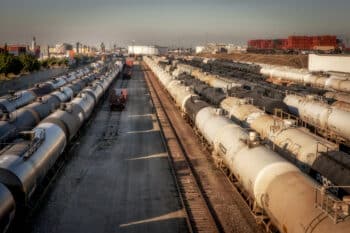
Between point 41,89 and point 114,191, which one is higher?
point 41,89

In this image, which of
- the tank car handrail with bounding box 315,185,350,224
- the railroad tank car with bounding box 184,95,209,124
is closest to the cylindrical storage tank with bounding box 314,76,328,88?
the railroad tank car with bounding box 184,95,209,124

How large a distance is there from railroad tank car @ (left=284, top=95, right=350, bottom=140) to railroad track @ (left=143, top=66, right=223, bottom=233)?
1076cm

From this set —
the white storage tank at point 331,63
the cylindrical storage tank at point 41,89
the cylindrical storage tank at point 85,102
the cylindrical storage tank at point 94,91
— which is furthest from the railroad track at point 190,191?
the white storage tank at point 331,63

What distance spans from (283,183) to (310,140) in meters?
5.96

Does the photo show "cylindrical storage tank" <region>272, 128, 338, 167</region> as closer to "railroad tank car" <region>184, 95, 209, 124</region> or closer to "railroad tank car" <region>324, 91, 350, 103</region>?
"railroad tank car" <region>184, 95, 209, 124</region>

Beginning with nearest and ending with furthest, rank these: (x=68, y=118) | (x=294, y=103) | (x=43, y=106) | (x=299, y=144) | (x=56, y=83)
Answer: (x=299, y=144) < (x=68, y=118) < (x=43, y=106) < (x=294, y=103) < (x=56, y=83)

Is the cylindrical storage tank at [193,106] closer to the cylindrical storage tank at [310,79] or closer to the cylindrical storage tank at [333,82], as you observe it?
the cylindrical storage tank at [333,82]

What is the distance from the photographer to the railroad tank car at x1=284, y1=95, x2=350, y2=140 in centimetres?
2611

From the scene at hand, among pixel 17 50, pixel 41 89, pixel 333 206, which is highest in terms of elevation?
pixel 17 50

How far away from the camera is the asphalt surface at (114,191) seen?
17.6m

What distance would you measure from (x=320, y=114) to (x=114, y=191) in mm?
17392

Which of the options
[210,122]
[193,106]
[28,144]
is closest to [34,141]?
[28,144]

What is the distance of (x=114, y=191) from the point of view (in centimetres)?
2152

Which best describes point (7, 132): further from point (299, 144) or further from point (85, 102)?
point (299, 144)
